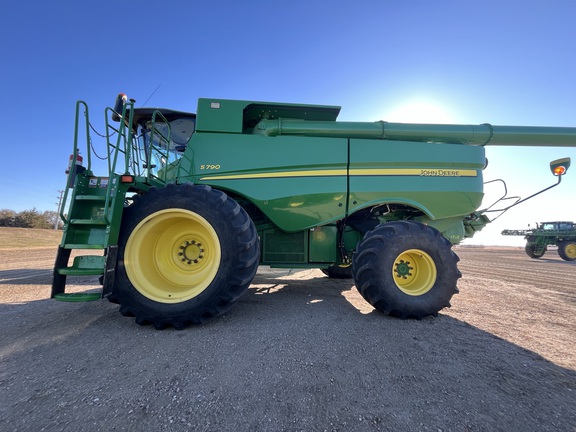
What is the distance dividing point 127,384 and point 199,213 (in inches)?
58.3

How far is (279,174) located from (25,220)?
3247 centimetres

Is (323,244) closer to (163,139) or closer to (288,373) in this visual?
(288,373)

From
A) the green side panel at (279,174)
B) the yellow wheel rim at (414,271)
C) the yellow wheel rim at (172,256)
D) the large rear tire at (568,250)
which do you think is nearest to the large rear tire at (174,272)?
the yellow wheel rim at (172,256)

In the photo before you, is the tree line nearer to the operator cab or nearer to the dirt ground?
the operator cab

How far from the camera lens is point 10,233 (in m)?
15.3

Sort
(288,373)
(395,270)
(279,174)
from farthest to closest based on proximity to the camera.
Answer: (279,174)
(395,270)
(288,373)

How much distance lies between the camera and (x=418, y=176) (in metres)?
3.29

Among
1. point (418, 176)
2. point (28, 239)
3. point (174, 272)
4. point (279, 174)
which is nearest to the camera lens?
point (174, 272)

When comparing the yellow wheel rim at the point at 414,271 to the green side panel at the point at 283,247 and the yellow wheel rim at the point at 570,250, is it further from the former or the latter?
the yellow wheel rim at the point at 570,250

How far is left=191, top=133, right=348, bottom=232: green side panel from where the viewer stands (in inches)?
124

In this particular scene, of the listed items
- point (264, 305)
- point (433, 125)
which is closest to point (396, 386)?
point (264, 305)

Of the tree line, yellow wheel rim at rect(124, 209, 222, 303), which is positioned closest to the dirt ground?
yellow wheel rim at rect(124, 209, 222, 303)

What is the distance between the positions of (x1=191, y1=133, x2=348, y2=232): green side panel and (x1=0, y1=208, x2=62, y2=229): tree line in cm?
2830

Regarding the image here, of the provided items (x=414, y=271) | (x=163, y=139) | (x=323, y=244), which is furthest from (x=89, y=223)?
(x=414, y=271)
